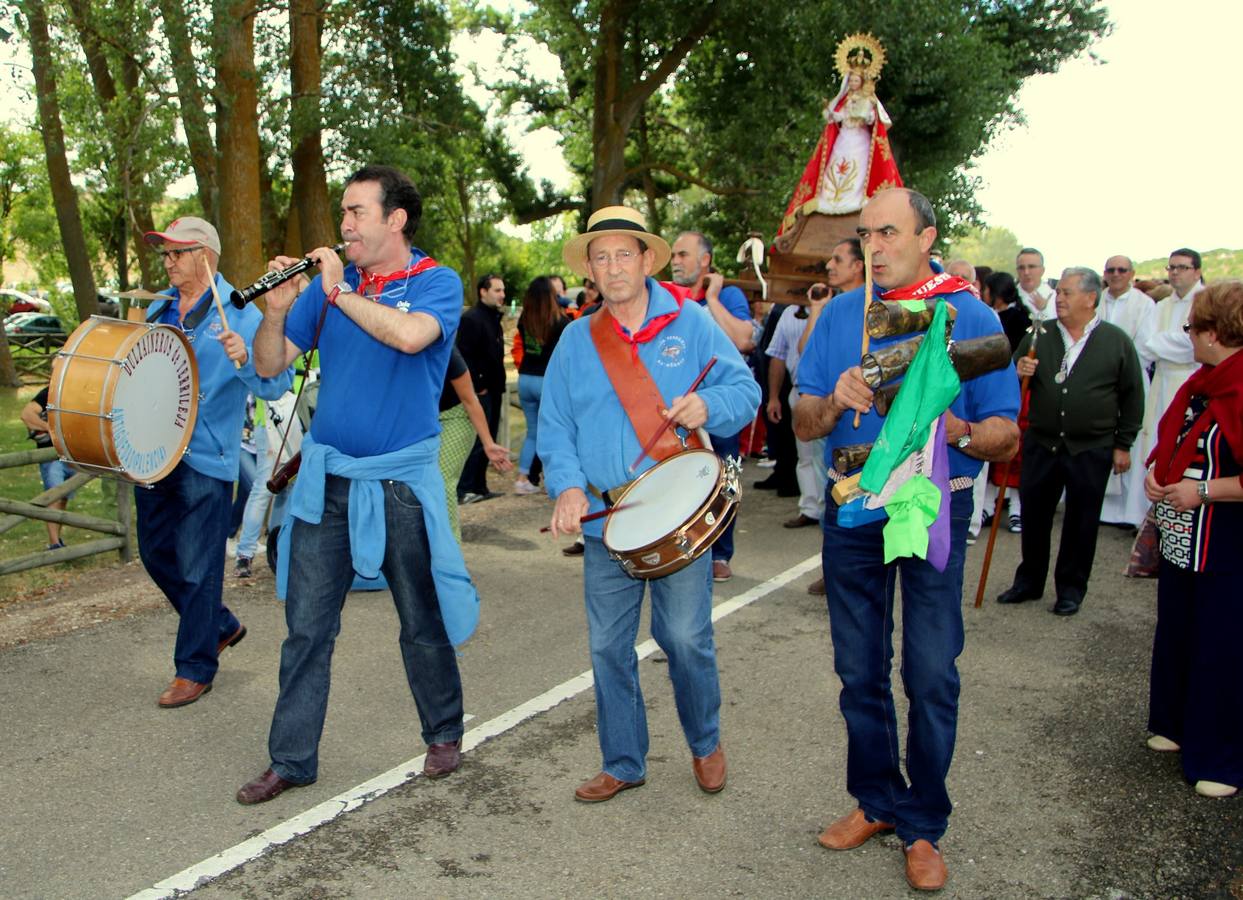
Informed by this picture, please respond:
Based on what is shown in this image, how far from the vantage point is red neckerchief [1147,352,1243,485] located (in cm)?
462

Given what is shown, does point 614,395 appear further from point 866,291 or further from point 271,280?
point 271,280

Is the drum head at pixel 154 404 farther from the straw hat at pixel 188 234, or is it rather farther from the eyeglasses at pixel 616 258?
the eyeglasses at pixel 616 258

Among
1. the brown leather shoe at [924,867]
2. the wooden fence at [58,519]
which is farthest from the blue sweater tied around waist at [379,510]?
the wooden fence at [58,519]

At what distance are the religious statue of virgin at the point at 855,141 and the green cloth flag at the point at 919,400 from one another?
398 inches

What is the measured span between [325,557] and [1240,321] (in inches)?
141

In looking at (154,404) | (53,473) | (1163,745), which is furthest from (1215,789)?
(53,473)

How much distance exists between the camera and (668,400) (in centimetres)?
429

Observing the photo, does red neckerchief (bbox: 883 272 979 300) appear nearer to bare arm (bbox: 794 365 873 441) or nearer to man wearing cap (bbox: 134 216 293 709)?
bare arm (bbox: 794 365 873 441)

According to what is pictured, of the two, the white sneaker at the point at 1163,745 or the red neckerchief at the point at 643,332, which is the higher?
the red neckerchief at the point at 643,332

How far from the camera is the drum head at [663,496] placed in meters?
4.09

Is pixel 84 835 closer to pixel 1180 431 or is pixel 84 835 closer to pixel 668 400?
pixel 668 400

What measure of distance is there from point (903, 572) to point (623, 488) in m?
1.00

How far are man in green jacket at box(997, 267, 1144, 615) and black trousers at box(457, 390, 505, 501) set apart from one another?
5.13 metres

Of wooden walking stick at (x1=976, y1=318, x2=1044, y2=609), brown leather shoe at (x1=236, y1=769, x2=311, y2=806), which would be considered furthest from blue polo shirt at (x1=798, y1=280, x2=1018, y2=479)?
wooden walking stick at (x1=976, y1=318, x2=1044, y2=609)
